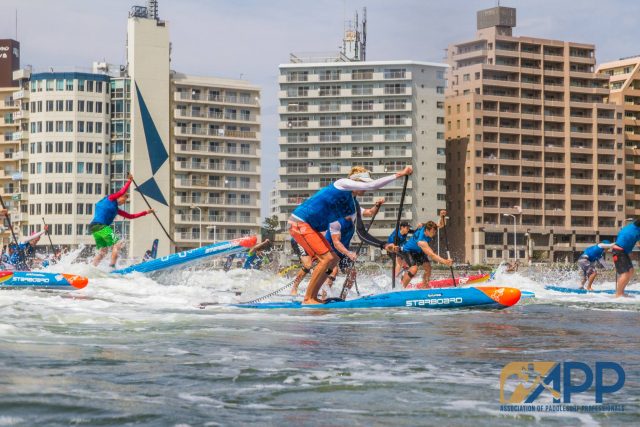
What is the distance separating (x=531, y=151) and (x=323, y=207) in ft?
356

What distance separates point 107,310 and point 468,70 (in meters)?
111

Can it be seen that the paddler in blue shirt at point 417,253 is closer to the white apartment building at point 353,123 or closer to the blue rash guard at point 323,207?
the blue rash guard at point 323,207

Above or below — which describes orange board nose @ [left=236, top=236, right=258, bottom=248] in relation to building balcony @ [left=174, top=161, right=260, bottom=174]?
below

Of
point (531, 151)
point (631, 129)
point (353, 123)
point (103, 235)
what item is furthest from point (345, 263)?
point (631, 129)

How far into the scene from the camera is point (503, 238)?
386 ft

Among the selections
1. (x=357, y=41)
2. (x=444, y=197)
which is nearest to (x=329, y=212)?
(x=444, y=197)

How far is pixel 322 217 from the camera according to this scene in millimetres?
15312

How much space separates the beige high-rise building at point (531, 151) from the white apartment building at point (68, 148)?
42414 millimetres

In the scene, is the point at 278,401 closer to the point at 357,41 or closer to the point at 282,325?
the point at 282,325

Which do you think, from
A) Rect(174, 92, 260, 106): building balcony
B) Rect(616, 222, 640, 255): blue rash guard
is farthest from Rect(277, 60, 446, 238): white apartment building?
Rect(616, 222, 640, 255): blue rash guard

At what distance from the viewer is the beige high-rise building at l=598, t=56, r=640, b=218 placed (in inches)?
4968

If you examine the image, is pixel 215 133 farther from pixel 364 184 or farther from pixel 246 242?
pixel 364 184

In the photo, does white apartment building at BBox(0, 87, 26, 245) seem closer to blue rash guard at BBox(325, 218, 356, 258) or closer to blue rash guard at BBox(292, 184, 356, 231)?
blue rash guard at BBox(325, 218, 356, 258)

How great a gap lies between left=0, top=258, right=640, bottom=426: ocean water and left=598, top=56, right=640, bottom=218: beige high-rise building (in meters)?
115
